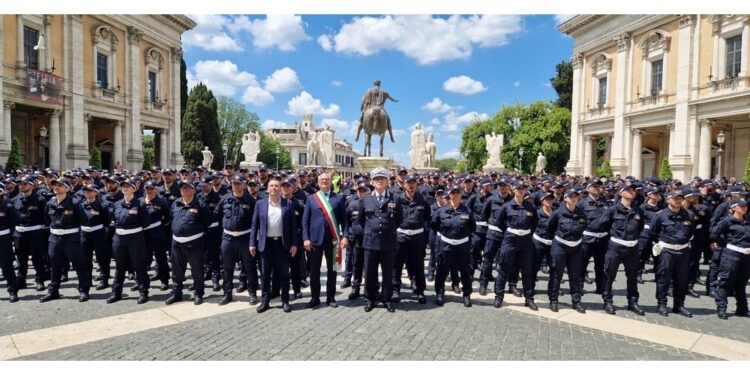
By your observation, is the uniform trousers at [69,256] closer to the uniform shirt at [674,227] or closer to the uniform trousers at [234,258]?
the uniform trousers at [234,258]

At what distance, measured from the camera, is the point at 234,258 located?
7.35m

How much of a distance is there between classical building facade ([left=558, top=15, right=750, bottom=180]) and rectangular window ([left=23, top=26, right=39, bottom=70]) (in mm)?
40472

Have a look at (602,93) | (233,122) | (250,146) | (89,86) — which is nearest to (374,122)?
(250,146)

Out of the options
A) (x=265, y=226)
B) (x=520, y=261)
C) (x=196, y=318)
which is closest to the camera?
(x=196, y=318)

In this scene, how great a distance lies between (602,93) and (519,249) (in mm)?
36275

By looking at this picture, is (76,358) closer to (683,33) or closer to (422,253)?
(422,253)

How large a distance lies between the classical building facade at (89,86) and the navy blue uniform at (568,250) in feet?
95.3

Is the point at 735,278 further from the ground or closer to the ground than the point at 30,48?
closer to the ground

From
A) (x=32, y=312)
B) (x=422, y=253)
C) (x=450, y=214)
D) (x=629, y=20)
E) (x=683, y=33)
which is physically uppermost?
(x=629, y=20)

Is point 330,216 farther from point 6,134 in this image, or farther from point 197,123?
point 197,123

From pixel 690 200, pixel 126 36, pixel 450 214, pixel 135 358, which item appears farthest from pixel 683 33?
pixel 126 36

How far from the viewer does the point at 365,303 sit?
726 centimetres

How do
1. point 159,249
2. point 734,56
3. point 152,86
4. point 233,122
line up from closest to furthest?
1. point 159,249
2. point 734,56
3. point 152,86
4. point 233,122

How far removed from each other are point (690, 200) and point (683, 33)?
1090 inches
